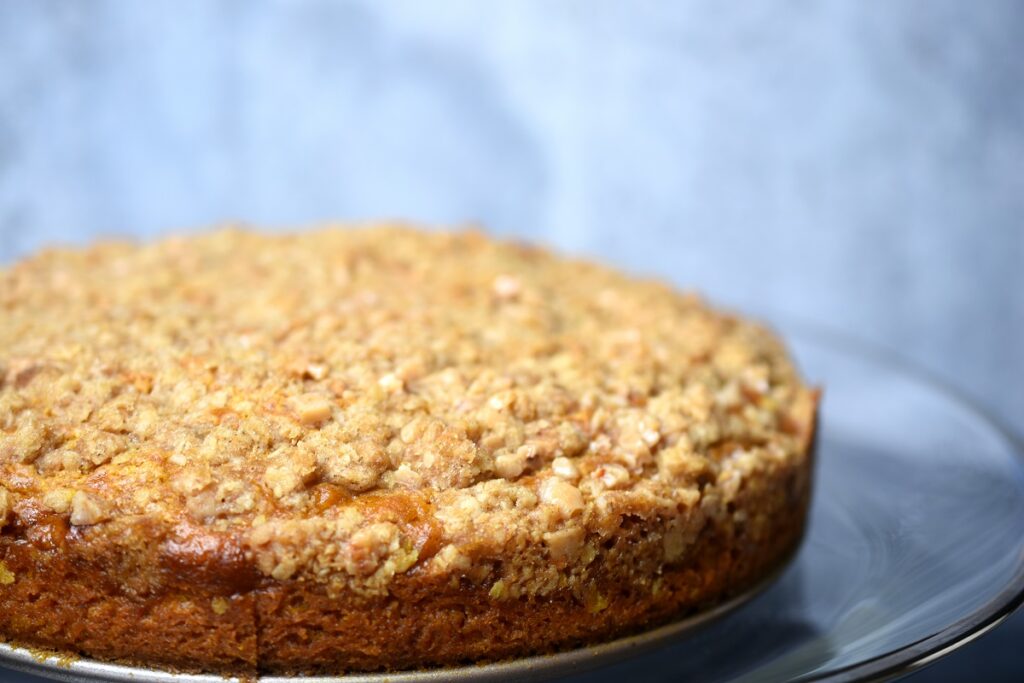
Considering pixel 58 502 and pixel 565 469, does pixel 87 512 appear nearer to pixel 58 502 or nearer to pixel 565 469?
pixel 58 502

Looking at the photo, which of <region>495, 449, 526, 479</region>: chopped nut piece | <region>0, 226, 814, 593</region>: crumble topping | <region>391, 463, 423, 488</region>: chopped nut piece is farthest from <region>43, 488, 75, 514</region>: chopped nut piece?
<region>495, 449, 526, 479</region>: chopped nut piece

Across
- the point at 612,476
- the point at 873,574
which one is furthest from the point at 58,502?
the point at 873,574

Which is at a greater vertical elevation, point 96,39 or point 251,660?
point 96,39

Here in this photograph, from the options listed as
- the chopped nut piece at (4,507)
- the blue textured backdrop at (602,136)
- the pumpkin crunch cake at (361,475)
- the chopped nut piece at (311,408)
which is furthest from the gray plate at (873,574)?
the blue textured backdrop at (602,136)

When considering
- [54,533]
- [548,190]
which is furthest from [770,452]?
[548,190]

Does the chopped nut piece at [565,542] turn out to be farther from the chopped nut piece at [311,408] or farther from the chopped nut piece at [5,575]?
the chopped nut piece at [5,575]

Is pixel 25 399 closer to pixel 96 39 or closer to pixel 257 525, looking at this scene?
pixel 257 525
